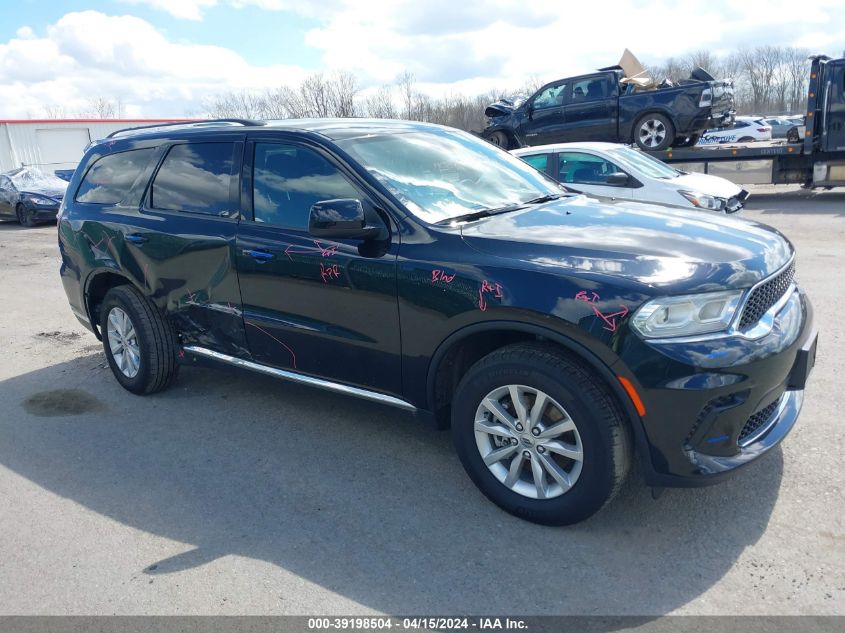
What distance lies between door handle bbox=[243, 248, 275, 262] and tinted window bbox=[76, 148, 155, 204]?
1401 millimetres

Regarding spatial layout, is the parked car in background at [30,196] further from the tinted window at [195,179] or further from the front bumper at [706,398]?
the front bumper at [706,398]

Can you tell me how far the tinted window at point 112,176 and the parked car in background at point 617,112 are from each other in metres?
10.3

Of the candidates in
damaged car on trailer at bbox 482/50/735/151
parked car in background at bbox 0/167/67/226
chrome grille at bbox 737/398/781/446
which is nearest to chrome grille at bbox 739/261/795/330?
chrome grille at bbox 737/398/781/446

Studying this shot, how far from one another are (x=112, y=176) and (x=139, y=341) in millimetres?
1292

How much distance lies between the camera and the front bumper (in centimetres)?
281

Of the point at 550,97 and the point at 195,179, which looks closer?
the point at 195,179

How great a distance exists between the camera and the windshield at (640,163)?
954cm

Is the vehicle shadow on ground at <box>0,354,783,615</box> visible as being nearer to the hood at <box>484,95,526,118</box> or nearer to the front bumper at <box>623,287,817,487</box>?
the front bumper at <box>623,287,817,487</box>

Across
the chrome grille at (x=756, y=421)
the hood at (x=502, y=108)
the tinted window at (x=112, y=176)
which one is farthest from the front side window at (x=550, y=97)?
the chrome grille at (x=756, y=421)

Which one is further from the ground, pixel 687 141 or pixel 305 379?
pixel 687 141

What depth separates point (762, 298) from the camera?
10.2 ft

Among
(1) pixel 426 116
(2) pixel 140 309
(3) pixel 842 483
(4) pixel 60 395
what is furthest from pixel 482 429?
(1) pixel 426 116

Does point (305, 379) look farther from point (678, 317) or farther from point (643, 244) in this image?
point (678, 317)

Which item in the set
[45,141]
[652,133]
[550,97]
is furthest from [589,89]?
[45,141]
